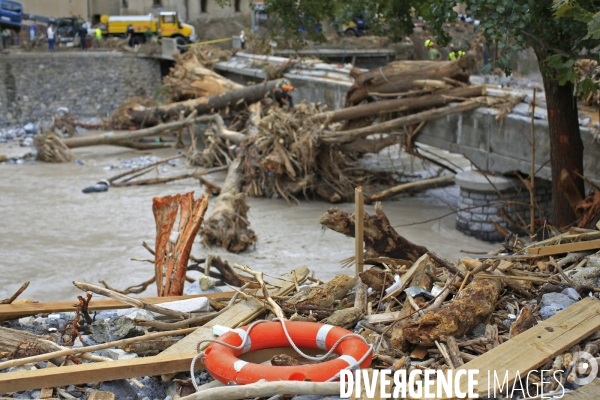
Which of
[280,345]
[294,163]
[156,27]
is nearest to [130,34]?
[156,27]

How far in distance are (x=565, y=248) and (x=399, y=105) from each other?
8.42m

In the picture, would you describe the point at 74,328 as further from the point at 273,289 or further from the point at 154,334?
the point at 273,289

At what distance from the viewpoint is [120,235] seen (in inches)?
475

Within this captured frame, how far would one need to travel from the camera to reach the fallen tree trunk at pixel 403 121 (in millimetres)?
12047

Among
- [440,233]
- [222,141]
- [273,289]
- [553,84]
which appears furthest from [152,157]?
[273,289]

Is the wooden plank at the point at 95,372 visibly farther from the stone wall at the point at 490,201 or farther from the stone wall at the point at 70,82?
the stone wall at the point at 70,82

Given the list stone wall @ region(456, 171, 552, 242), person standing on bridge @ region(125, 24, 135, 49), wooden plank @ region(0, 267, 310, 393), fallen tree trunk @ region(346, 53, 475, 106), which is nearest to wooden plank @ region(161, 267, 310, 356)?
wooden plank @ region(0, 267, 310, 393)

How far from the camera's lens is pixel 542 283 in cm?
436

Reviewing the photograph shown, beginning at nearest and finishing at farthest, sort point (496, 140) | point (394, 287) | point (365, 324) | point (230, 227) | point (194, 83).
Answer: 1. point (365, 324)
2. point (394, 287)
3. point (230, 227)
4. point (496, 140)
5. point (194, 83)

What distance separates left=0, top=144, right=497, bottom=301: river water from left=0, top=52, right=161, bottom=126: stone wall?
36.0ft

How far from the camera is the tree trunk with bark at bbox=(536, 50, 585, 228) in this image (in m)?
7.71

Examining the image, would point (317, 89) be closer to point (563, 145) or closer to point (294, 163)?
point (294, 163)

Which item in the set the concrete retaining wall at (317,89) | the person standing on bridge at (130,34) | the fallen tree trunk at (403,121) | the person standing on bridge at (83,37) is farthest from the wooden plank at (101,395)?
the person standing on bridge at (130,34)

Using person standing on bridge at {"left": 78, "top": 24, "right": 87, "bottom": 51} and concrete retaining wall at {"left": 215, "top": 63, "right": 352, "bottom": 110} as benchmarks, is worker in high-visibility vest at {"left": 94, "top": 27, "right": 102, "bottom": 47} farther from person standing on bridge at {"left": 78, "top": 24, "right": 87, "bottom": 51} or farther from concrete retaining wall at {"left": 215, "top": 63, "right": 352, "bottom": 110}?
concrete retaining wall at {"left": 215, "top": 63, "right": 352, "bottom": 110}
